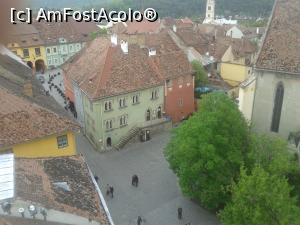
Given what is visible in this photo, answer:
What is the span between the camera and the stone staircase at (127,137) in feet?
132

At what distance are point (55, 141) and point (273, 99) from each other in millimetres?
19866

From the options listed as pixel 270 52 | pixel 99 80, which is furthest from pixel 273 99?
pixel 99 80

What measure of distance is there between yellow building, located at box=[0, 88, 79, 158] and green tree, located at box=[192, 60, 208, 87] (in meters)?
29.1

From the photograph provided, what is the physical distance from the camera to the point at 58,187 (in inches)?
657

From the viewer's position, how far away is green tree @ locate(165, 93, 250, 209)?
26.0 metres

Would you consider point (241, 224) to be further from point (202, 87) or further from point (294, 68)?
point (202, 87)

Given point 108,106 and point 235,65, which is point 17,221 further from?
point 235,65

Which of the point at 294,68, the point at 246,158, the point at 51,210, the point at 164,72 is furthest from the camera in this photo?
the point at 164,72

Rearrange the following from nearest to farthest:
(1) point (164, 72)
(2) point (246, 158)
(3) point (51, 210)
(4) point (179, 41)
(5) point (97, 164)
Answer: (3) point (51, 210), (2) point (246, 158), (5) point (97, 164), (1) point (164, 72), (4) point (179, 41)

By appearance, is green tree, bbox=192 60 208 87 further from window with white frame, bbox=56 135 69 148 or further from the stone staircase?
window with white frame, bbox=56 135 69 148

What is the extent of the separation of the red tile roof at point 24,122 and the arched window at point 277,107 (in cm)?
1831

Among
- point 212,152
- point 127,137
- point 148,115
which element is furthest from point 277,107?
point 127,137

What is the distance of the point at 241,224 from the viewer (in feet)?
64.6

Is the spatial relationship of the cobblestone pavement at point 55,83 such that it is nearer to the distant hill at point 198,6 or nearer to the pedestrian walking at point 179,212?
the pedestrian walking at point 179,212
